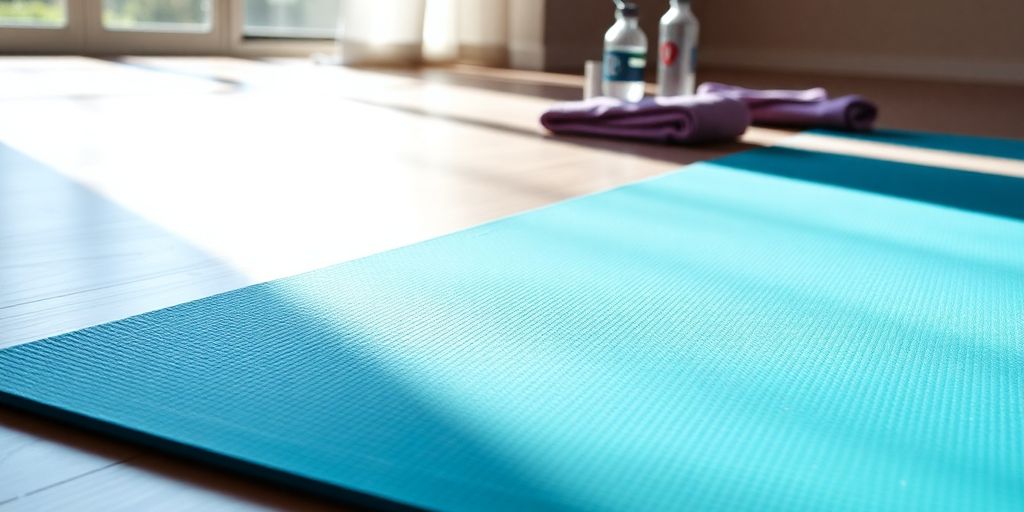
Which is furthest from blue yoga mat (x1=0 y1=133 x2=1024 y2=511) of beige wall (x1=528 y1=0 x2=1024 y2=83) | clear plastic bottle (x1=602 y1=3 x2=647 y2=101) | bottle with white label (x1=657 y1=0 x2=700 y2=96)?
beige wall (x1=528 y1=0 x2=1024 y2=83)

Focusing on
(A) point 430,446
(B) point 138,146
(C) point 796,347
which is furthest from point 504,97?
(A) point 430,446

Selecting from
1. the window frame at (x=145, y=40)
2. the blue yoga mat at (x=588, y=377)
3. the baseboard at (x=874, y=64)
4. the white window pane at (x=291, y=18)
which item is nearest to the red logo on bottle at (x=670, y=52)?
the blue yoga mat at (x=588, y=377)

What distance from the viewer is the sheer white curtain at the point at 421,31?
4152 mm

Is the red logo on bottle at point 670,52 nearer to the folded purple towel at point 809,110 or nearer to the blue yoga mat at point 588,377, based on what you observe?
the folded purple towel at point 809,110

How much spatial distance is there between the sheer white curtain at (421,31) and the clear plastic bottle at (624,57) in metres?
1.95

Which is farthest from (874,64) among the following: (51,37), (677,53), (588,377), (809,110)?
(588,377)

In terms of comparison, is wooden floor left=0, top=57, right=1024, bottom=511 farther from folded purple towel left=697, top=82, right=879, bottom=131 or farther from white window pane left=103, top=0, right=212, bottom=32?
white window pane left=103, top=0, right=212, bottom=32

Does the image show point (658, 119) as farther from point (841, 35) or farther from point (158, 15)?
point (841, 35)

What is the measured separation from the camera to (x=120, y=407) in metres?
0.63

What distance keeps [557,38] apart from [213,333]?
4293mm

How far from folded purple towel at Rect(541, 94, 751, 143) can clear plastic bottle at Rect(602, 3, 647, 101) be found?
0.48 ft

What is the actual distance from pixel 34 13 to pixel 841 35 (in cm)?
378

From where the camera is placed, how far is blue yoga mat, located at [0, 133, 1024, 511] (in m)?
0.57


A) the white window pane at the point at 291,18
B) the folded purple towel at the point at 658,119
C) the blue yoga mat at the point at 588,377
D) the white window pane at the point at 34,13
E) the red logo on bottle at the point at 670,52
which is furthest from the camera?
the white window pane at the point at 291,18
